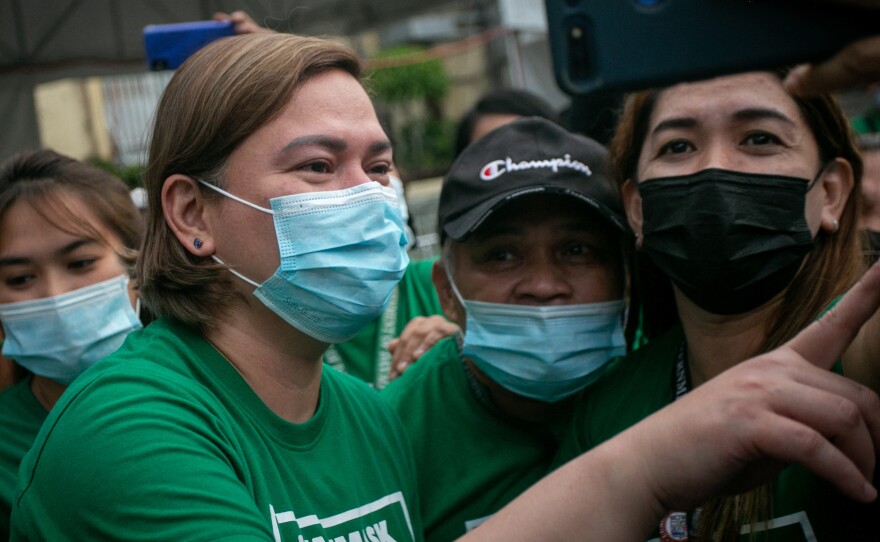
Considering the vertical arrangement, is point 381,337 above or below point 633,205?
below

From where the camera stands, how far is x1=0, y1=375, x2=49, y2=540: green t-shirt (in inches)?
116

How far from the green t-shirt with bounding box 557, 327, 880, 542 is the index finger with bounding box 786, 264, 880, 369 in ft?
1.68

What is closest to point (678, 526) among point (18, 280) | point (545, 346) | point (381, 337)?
point (545, 346)

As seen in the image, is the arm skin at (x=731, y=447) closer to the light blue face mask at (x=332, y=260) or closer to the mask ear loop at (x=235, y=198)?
the light blue face mask at (x=332, y=260)

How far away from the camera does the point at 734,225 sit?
92.4 inches

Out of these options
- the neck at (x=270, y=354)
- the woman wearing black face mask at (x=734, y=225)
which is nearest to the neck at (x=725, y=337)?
the woman wearing black face mask at (x=734, y=225)

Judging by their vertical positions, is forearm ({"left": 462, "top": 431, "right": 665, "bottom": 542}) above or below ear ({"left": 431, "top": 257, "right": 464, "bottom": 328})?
above

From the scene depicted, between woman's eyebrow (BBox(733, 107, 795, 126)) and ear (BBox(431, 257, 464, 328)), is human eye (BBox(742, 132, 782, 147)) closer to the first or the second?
woman's eyebrow (BBox(733, 107, 795, 126))

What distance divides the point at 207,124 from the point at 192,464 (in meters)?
0.90

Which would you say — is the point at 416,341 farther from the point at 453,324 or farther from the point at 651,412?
the point at 651,412

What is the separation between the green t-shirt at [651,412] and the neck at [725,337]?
11 centimetres

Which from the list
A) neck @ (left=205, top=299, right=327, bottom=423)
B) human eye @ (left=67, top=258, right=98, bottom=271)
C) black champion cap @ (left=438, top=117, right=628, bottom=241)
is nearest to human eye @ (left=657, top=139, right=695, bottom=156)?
black champion cap @ (left=438, top=117, right=628, bottom=241)

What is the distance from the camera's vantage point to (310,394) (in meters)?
2.43

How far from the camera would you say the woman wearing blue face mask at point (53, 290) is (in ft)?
10.7
